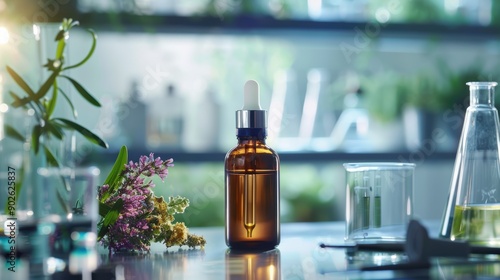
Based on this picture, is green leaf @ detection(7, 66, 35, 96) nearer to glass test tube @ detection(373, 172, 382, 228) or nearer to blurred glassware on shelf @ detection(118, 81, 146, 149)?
glass test tube @ detection(373, 172, 382, 228)

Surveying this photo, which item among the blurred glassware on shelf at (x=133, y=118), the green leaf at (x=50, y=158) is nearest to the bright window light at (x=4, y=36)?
the green leaf at (x=50, y=158)

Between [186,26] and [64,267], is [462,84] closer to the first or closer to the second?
[186,26]

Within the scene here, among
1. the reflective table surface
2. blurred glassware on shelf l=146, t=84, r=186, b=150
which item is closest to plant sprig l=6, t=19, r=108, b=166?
the reflective table surface

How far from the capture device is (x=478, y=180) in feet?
3.66

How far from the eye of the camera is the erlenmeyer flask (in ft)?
3.55

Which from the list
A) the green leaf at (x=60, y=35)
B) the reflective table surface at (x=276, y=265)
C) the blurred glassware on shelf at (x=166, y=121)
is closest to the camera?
the reflective table surface at (x=276, y=265)

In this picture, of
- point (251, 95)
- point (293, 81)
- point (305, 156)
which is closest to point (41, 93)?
point (251, 95)

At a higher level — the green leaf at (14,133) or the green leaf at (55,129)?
the green leaf at (55,129)

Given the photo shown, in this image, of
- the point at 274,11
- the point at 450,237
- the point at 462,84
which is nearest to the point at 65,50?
the point at 450,237

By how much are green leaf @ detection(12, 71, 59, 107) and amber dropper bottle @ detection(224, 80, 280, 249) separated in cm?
25

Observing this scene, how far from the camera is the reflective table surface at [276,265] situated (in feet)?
2.96

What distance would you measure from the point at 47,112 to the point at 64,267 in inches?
11.1

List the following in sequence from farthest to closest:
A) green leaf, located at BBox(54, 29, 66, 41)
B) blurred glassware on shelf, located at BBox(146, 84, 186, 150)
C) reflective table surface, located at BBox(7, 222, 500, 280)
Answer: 1. blurred glassware on shelf, located at BBox(146, 84, 186, 150)
2. green leaf, located at BBox(54, 29, 66, 41)
3. reflective table surface, located at BBox(7, 222, 500, 280)

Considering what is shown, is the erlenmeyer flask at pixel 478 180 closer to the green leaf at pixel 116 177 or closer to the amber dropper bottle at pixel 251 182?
the amber dropper bottle at pixel 251 182
